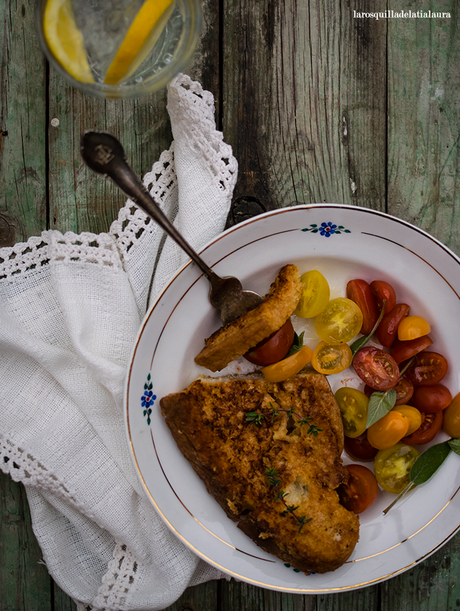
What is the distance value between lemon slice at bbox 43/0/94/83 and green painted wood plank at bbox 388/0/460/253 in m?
1.62

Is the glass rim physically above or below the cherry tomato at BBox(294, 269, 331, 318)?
above

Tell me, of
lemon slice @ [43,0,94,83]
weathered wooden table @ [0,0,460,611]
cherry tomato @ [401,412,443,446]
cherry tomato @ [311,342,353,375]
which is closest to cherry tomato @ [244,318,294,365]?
cherry tomato @ [311,342,353,375]

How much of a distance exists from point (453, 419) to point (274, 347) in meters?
1.02

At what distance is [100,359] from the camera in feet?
7.76

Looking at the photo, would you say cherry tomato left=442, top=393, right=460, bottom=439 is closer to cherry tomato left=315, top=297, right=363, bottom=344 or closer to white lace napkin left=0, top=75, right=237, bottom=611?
cherry tomato left=315, top=297, right=363, bottom=344

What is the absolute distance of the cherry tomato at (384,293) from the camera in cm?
243

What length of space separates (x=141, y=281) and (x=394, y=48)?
6.15 feet

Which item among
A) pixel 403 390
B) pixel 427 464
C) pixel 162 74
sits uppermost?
pixel 162 74

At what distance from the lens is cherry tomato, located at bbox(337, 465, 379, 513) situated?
242 centimetres

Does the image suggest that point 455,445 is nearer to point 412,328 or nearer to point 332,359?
point 412,328

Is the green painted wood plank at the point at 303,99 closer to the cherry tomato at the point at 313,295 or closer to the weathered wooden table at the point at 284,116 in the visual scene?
the weathered wooden table at the point at 284,116

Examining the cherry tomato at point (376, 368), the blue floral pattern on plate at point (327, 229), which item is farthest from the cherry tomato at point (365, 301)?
the blue floral pattern on plate at point (327, 229)

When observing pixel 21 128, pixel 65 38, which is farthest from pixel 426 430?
pixel 21 128

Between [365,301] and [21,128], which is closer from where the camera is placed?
A: [365,301]
